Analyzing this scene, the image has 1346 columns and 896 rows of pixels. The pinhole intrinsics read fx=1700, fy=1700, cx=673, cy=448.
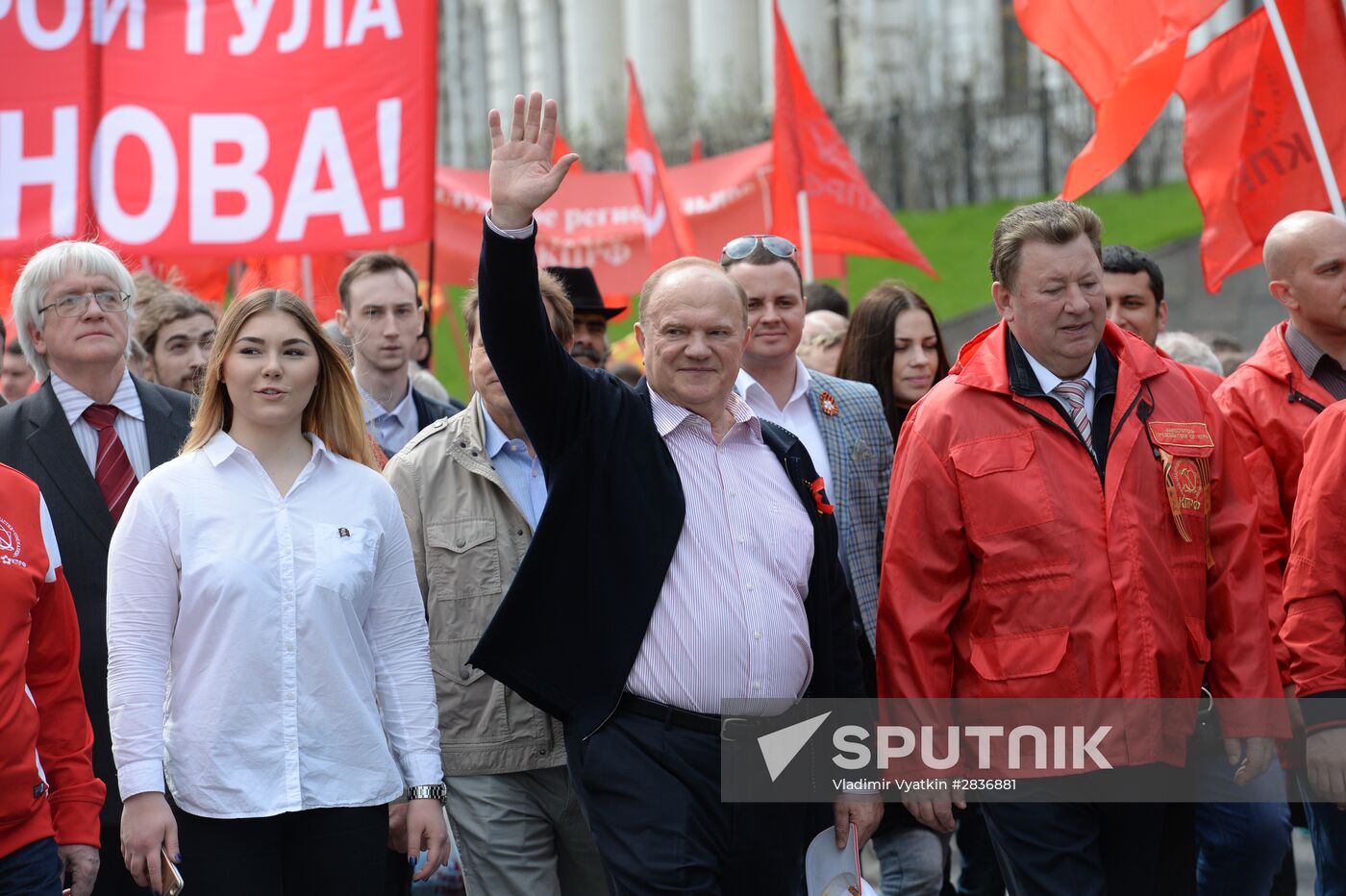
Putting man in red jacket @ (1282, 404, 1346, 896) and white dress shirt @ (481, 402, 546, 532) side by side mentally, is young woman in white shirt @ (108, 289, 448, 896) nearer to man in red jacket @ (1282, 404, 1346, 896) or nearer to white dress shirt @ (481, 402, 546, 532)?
white dress shirt @ (481, 402, 546, 532)

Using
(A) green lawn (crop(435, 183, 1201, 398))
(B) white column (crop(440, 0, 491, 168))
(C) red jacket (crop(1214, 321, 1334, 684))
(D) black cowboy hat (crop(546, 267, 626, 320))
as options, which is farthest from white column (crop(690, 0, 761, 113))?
(C) red jacket (crop(1214, 321, 1334, 684))

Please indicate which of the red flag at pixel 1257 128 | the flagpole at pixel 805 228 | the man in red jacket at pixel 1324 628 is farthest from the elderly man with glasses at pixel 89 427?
the flagpole at pixel 805 228

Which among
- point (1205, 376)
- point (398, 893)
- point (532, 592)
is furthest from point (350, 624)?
point (1205, 376)

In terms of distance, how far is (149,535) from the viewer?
3.93m

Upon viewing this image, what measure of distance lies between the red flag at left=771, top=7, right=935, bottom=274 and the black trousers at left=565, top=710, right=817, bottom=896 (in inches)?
287

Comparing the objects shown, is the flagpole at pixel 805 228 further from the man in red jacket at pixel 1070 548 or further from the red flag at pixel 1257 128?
the man in red jacket at pixel 1070 548

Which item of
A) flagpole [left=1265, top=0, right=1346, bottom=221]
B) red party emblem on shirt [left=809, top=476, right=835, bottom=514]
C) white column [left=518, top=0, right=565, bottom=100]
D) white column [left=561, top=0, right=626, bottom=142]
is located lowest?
red party emblem on shirt [left=809, top=476, right=835, bottom=514]

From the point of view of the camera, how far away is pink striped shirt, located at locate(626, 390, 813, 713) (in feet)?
13.3

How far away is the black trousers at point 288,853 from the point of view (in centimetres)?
386

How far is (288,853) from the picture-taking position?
3975 mm

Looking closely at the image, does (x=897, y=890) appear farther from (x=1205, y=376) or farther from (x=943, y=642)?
(x=1205, y=376)

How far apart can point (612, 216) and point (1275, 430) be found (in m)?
9.38

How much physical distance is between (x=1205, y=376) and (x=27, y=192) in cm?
515

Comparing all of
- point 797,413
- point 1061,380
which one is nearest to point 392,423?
point 797,413
